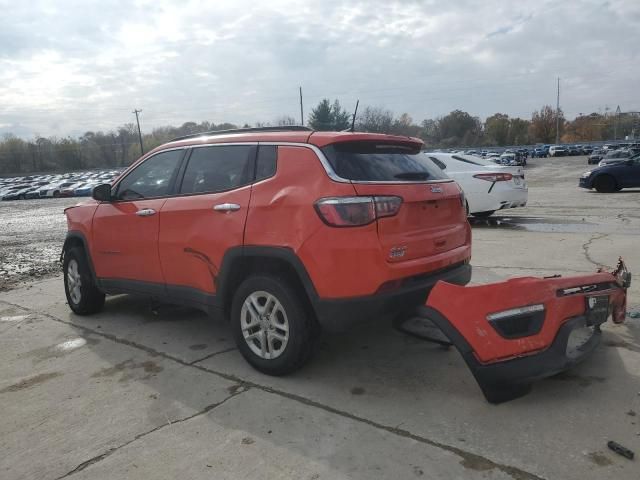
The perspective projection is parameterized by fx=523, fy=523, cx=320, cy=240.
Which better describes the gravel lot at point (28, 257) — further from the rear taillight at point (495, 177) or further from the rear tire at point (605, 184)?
the rear tire at point (605, 184)

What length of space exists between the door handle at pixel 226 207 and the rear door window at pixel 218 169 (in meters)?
0.14

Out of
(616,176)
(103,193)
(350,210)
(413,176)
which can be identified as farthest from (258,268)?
(616,176)

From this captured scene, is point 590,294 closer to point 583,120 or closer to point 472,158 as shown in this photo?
point 472,158

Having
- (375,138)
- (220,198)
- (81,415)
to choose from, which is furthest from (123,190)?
(375,138)

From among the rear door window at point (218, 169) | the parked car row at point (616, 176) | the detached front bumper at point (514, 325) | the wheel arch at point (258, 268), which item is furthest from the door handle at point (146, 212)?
the parked car row at point (616, 176)

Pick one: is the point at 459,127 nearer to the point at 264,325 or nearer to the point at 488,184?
the point at 488,184

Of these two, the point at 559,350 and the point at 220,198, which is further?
the point at 220,198

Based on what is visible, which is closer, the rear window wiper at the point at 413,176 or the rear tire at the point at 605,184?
the rear window wiper at the point at 413,176

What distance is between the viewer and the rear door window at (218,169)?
4.01 m

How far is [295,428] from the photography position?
312 cm

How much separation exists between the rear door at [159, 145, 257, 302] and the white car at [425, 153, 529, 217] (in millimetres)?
7131

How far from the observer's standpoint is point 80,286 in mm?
5727

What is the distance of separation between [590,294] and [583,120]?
145245mm

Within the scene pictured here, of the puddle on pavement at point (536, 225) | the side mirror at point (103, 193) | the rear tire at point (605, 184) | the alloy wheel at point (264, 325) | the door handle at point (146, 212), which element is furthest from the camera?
the rear tire at point (605, 184)
